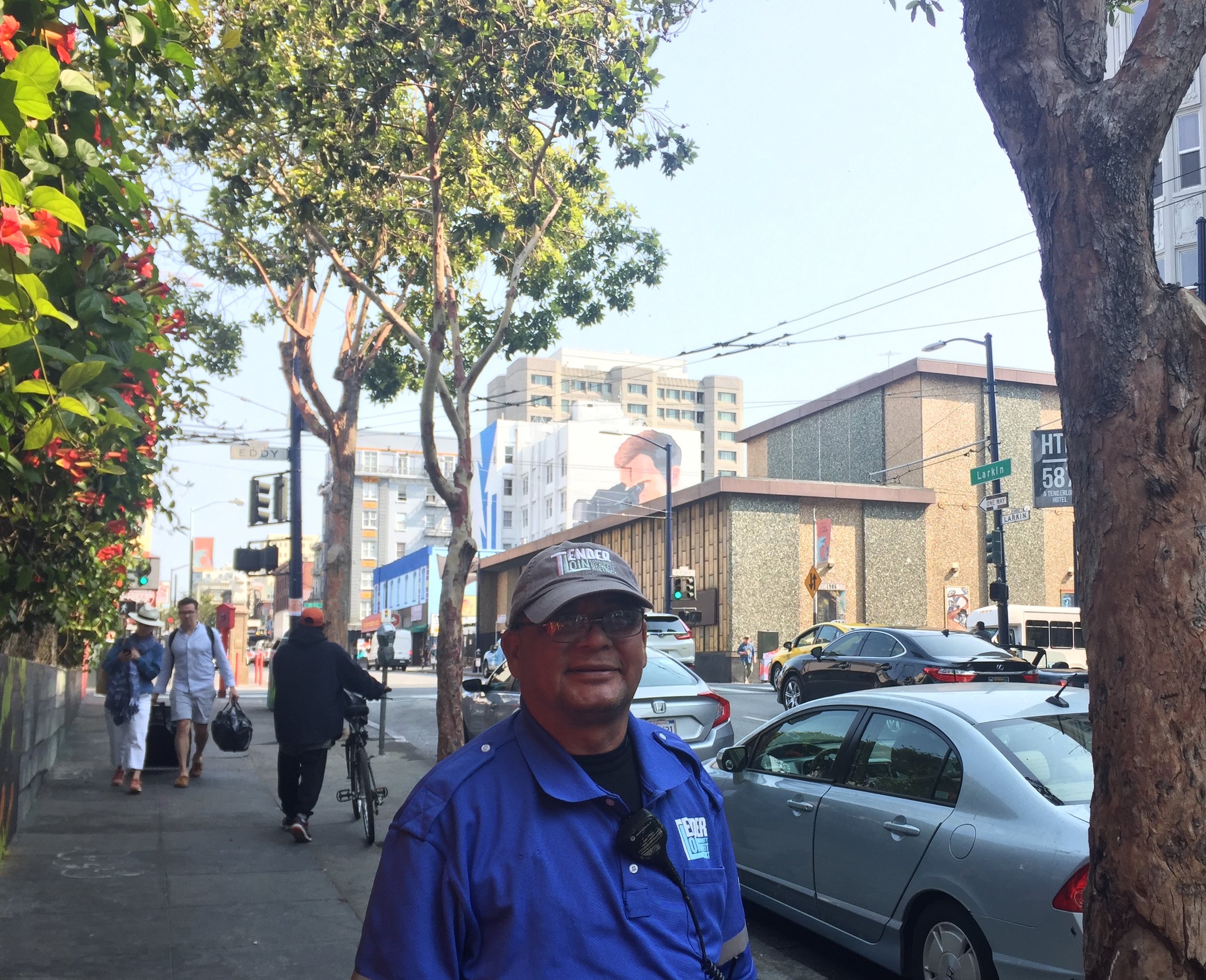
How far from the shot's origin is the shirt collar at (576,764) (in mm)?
2189

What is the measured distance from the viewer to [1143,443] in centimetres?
371

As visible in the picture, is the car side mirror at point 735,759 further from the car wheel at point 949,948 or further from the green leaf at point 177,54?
the green leaf at point 177,54

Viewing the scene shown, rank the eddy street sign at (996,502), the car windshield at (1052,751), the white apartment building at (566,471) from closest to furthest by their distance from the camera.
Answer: the car windshield at (1052,751) < the eddy street sign at (996,502) < the white apartment building at (566,471)

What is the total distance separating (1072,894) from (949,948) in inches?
30.6

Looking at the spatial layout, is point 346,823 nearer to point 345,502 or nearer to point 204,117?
point 204,117

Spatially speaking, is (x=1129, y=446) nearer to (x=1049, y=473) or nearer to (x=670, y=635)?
(x=670, y=635)

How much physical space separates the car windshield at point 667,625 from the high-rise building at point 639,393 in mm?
99008

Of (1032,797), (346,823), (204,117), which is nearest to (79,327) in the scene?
(1032,797)

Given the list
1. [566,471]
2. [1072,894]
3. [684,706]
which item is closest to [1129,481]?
[1072,894]

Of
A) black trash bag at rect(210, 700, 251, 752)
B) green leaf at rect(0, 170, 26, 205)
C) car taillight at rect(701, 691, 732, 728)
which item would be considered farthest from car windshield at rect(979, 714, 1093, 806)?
black trash bag at rect(210, 700, 251, 752)

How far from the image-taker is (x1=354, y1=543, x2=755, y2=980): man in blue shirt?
2.06 m

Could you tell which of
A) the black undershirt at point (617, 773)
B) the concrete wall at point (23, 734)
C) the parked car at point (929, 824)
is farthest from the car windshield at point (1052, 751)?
the concrete wall at point (23, 734)

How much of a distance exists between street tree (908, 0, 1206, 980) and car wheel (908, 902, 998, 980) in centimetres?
150

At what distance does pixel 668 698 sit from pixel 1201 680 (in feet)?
24.4
